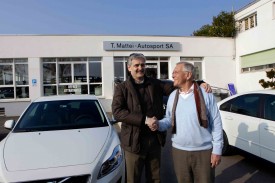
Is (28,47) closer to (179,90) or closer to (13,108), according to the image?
(13,108)

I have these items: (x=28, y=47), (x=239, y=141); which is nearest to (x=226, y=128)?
(x=239, y=141)

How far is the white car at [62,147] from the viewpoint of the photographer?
310cm

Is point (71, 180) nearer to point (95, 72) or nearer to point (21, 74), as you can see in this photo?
point (95, 72)

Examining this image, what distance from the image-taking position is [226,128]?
19.9 feet

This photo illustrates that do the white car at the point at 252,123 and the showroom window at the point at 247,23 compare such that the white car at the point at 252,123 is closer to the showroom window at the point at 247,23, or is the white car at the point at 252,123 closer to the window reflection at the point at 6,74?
the showroom window at the point at 247,23

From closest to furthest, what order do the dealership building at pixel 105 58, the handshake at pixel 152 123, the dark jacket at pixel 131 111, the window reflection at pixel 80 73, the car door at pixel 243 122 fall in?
the handshake at pixel 152 123
the dark jacket at pixel 131 111
the car door at pixel 243 122
the dealership building at pixel 105 58
the window reflection at pixel 80 73

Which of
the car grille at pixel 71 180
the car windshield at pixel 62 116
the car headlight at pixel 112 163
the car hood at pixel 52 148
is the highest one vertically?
the car windshield at pixel 62 116

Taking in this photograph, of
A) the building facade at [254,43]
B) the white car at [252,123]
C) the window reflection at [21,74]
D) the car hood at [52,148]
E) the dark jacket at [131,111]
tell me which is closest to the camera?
the dark jacket at [131,111]

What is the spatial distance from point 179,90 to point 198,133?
0.52 m

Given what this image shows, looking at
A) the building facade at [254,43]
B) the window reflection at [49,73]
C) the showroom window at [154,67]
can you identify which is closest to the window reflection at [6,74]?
the window reflection at [49,73]

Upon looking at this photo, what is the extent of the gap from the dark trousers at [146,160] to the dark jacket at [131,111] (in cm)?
9

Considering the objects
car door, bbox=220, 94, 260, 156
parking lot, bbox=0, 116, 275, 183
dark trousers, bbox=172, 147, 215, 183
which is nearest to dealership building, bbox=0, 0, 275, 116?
car door, bbox=220, 94, 260, 156

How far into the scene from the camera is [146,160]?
3.43m

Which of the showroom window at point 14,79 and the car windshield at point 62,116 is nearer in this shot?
the car windshield at point 62,116
